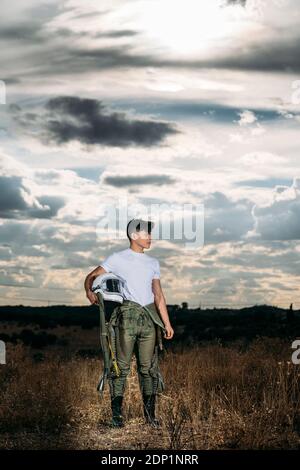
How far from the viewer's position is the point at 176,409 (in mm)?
9125

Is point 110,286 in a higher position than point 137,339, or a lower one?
higher

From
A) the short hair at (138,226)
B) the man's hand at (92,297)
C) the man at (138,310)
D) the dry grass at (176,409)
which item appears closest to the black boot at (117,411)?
the man at (138,310)

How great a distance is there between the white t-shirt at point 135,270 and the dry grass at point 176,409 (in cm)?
129

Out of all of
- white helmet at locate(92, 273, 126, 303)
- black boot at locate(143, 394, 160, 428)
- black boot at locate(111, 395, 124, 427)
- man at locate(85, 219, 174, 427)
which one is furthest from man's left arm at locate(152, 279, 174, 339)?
black boot at locate(111, 395, 124, 427)

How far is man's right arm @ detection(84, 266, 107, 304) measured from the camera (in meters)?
8.27

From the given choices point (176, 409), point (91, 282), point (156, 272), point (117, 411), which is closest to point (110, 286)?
point (91, 282)

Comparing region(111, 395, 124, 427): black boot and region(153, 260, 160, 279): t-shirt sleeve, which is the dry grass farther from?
region(153, 260, 160, 279): t-shirt sleeve

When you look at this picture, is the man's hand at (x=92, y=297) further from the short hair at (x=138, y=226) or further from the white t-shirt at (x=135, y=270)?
the short hair at (x=138, y=226)

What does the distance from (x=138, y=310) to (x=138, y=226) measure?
968 mm

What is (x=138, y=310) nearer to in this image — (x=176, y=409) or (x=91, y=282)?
(x=91, y=282)

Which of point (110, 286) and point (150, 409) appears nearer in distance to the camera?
point (110, 286)

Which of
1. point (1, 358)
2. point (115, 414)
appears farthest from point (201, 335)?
point (115, 414)

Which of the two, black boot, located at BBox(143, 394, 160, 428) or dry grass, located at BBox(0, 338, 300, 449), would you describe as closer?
dry grass, located at BBox(0, 338, 300, 449)
